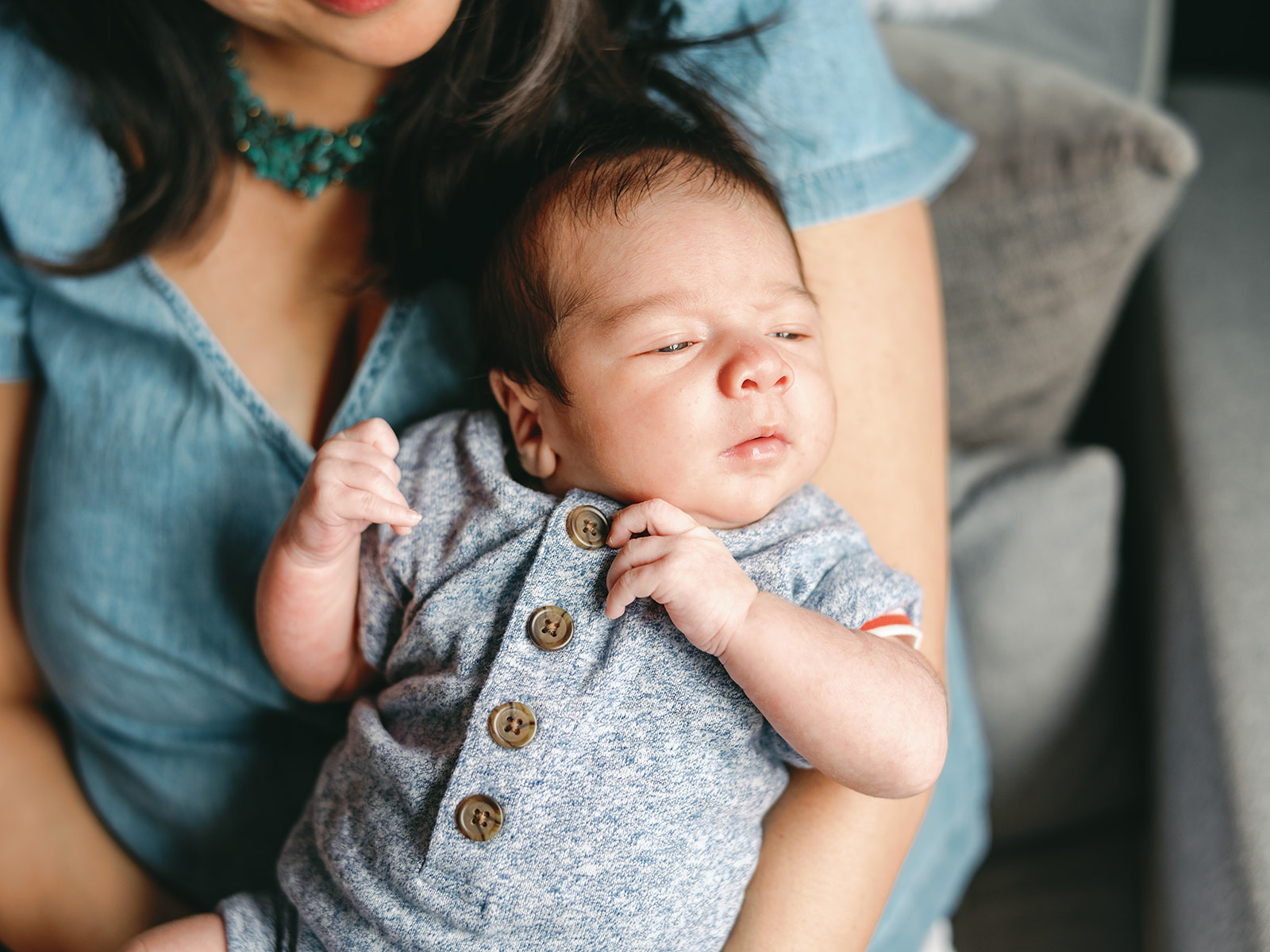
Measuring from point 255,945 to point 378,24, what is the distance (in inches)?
30.9

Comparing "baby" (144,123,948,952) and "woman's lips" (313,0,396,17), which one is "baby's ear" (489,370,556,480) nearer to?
"baby" (144,123,948,952)

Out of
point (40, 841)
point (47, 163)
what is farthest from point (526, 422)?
point (40, 841)

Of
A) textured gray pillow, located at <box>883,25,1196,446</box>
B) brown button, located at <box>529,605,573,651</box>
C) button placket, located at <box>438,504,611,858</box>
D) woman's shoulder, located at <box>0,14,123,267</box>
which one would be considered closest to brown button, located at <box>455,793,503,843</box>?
button placket, located at <box>438,504,611,858</box>

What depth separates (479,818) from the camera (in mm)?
716

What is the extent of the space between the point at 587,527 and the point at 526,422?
0.45 ft

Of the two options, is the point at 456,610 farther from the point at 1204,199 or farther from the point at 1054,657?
the point at 1204,199

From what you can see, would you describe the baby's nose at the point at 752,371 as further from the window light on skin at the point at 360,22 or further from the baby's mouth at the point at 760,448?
the window light on skin at the point at 360,22

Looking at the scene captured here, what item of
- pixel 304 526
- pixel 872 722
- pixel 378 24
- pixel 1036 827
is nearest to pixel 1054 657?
pixel 1036 827

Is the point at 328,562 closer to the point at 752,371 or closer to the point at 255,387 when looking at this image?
the point at 255,387

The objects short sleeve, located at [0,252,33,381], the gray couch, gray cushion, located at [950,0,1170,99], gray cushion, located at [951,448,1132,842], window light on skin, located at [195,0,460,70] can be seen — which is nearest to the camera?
window light on skin, located at [195,0,460,70]

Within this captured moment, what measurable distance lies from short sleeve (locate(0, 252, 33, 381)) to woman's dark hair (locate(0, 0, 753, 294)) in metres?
0.09

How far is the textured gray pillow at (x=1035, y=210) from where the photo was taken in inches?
51.7

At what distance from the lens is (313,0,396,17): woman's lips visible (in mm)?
777

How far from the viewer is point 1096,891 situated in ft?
4.58
